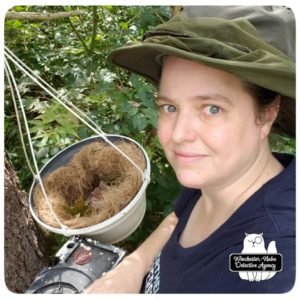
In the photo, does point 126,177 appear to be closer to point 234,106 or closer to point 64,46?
point 64,46

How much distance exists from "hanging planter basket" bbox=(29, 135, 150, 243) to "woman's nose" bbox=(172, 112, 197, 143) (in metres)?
0.25

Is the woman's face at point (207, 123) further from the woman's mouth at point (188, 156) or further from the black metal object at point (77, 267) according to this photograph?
the black metal object at point (77, 267)

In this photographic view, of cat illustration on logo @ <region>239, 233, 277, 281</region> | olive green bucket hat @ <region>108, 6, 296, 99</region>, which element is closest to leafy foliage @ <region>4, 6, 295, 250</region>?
olive green bucket hat @ <region>108, 6, 296, 99</region>

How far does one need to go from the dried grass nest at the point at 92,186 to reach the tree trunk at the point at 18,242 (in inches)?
1.7

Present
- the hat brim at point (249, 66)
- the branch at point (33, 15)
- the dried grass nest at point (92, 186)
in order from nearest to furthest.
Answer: the hat brim at point (249, 66) → the branch at point (33, 15) → the dried grass nest at point (92, 186)

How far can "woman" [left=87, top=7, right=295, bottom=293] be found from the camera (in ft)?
1.71

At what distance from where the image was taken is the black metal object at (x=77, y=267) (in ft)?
2.33

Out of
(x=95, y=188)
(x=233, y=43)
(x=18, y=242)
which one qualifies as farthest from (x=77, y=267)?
(x=233, y=43)

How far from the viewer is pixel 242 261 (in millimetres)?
566

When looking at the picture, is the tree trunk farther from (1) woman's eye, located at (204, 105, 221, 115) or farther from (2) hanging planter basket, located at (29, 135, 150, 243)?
(1) woman's eye, located at (204, 105, 221, 115)

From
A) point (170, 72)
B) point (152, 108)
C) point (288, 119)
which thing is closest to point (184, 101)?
point (170, 72)

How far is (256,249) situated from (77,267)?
32cm

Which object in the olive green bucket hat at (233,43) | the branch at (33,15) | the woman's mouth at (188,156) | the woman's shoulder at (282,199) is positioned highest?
the olive green bucket hat at (233,43)

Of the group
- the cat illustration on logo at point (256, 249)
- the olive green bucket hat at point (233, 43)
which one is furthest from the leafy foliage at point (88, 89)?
the cat illustration on logo at point (256, 249)
